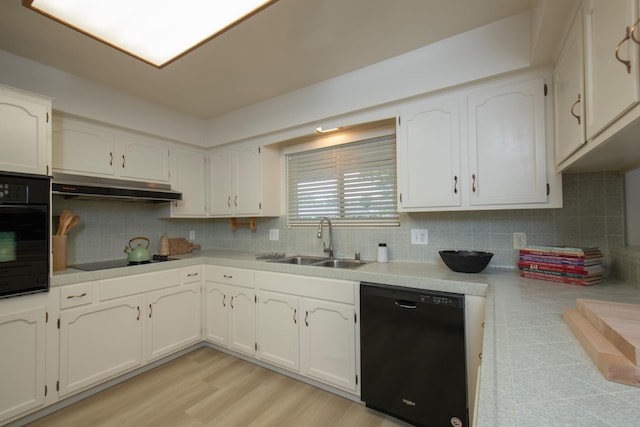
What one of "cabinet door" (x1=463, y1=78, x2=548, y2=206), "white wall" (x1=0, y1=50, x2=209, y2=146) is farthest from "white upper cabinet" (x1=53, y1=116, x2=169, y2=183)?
"cabinet door" (x1=463, y1=78, x2=548, y2=206)

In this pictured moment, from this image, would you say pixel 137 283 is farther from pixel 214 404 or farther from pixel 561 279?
pixel 561 279

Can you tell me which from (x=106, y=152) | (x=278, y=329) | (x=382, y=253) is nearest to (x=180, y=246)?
(x=106, y=152)

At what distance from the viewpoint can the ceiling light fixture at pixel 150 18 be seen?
116 centimetres

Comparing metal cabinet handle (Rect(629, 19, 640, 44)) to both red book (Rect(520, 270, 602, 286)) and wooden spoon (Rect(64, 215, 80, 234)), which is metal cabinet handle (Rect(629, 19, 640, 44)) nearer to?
red book (Rect(520, 270, 602, 286))

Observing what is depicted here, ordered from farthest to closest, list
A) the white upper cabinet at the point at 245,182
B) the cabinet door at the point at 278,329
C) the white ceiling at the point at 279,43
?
the white upper cabinet at the point at 245,182 → the cabinet door at the point at 278,329 → the white ceiling at the point at 279,43

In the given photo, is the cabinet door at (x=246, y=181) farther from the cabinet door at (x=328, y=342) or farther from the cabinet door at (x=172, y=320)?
the cabinet door at (x=328, y=342)

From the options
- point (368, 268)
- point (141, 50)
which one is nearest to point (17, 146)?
point (141, 50)

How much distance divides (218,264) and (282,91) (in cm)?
171

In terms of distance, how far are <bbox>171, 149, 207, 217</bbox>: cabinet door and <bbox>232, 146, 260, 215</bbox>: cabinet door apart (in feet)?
1.50

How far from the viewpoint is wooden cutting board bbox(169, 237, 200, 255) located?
305 centimetres

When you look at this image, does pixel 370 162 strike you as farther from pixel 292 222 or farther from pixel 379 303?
pixel 379 303

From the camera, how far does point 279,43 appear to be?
1.83m

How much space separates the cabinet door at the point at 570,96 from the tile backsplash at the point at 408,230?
16.5 inches

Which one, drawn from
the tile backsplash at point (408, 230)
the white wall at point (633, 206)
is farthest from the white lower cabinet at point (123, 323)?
the white wall at point (633, 206)
